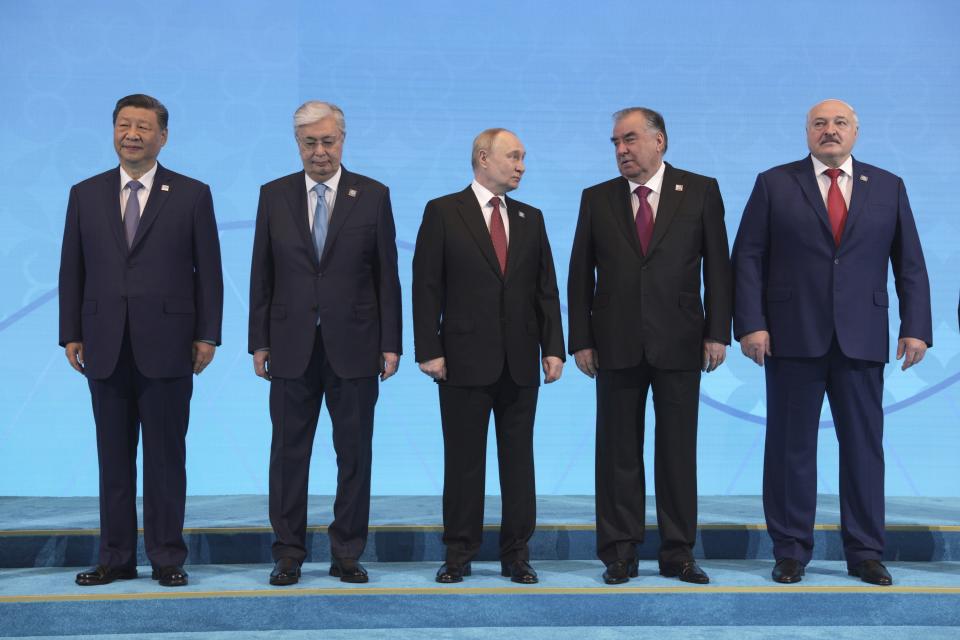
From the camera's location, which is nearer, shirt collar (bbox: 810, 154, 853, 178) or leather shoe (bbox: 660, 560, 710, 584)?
leather shoe (bbox: 660, 560, 710, 584)

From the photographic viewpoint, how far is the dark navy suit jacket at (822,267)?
9.80 ft

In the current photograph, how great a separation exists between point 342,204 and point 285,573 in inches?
40.8

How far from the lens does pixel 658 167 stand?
10.1 ft

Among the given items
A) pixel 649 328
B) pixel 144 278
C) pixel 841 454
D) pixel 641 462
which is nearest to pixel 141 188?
pixel 144 278

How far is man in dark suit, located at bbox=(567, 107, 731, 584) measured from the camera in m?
2.99

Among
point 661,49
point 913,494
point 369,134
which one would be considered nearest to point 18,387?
point 369,134

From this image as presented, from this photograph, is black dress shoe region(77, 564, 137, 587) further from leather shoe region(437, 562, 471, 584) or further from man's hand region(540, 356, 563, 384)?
man's hand region(540, 356, 563, 384)

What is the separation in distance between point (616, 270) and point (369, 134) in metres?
1.80

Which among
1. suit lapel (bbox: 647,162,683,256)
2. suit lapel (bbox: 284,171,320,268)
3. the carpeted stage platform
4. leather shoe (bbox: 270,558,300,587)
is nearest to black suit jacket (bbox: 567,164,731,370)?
suit lapel (bbox: 647,162,683,256)

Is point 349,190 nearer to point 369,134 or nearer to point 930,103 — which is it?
point 369,134

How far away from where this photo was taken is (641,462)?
3.05 metres

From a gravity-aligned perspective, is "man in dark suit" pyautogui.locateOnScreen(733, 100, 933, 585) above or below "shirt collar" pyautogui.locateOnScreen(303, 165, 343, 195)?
below

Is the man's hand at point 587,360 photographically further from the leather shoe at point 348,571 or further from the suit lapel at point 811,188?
the leather shoe at point 348,571

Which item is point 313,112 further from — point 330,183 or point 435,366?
point 435,366
